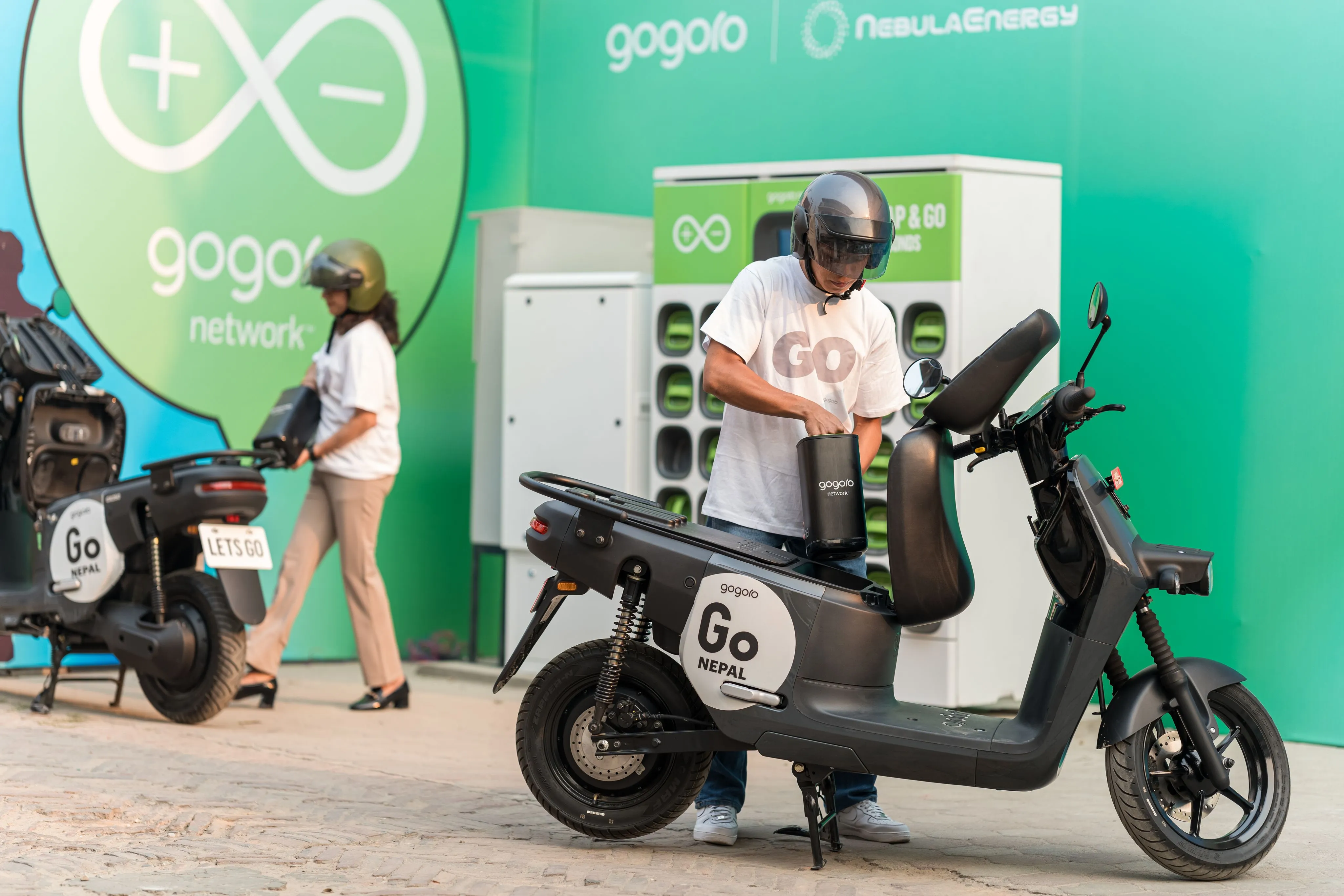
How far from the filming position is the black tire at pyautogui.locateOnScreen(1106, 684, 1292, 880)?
3.95 metres

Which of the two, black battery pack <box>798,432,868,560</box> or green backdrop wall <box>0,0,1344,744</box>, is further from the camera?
green backdrop wall <box>0,0,1344,744</box>

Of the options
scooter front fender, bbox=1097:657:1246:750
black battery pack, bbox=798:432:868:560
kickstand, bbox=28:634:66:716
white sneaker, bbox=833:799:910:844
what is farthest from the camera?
kickstand, bbox=28:634:66:716

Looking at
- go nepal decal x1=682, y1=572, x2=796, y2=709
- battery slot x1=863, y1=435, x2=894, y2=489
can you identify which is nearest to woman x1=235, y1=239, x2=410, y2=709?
battery slot x1=863, y1=435, x2=894, y2=489

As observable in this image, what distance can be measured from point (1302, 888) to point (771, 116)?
4.97 meters

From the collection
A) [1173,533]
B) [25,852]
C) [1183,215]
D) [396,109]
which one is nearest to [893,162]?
[1183,215]

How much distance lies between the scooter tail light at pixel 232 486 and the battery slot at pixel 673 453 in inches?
70.1

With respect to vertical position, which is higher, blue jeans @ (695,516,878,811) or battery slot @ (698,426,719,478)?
battery slot @ (698,426,719,478)

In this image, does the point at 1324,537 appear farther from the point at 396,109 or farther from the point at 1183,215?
the point at 396,109

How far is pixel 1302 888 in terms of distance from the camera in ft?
13.0

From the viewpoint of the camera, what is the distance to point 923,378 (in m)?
4.02

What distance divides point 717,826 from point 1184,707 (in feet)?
4.07

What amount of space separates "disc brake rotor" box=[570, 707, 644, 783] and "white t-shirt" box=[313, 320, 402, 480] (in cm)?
277

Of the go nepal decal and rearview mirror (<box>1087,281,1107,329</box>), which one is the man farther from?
rearview mirror (<box>1087,281,1107,329</box>)

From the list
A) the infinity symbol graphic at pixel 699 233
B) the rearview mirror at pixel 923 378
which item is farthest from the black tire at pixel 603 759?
the infinity symbol graphic at pixel 699 233
